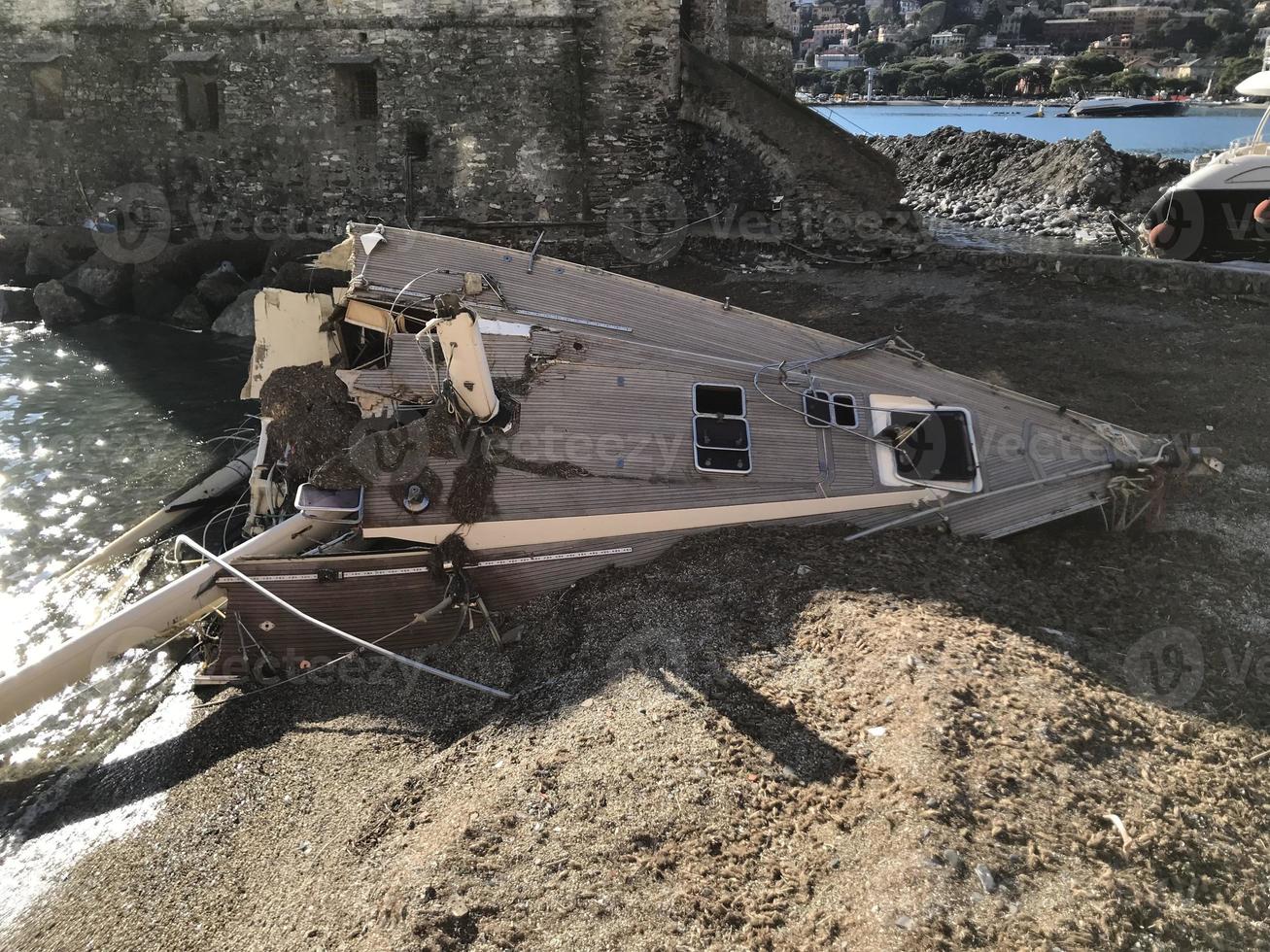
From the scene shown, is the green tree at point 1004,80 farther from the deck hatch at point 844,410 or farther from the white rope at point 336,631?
the white rope at point 336,631

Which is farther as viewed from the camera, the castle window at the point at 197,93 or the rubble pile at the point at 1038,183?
the rubble pile at the point at 1038,183

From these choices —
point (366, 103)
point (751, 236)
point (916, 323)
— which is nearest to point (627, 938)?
point (916, 323)

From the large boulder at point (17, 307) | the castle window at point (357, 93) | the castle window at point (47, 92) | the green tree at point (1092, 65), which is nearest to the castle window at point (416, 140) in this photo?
the castle window at point (357, 93)

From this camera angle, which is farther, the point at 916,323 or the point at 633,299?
the point at 916,323

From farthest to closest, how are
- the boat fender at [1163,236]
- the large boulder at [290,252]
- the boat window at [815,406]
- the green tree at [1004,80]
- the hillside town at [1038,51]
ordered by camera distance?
the green tree at [1004,80] < the hillside town at [1038,51] < the large boulder at [290,252] < the boat fender at [1163,236] < the boat window at [815,406]

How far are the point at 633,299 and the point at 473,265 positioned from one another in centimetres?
154

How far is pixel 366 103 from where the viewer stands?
15430 mm

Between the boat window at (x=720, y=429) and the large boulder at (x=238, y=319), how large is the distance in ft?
37.1

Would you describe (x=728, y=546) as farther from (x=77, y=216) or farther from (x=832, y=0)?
(x=832, y=0)

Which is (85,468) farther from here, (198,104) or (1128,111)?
(1128,111)

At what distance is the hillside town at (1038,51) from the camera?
180 feet

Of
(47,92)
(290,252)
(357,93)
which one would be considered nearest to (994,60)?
(357,93)

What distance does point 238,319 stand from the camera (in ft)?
49.6

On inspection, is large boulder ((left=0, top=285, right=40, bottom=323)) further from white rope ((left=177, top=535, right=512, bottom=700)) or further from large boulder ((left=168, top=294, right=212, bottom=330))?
white rope ((left=177, top=535, right=512, bottom=700))
